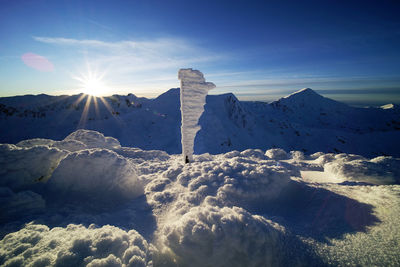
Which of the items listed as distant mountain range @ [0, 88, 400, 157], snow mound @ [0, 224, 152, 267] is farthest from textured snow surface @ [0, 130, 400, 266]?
distant mountain range @ [0, 88, 400, 157]

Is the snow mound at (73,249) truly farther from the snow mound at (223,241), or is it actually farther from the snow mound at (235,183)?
the snow mound at (235,183)

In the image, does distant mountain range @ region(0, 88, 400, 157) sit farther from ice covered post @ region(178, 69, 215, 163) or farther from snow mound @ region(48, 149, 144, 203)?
snow mound @ region(48, 149, 144, 203)

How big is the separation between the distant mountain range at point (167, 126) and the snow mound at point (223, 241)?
1356cm

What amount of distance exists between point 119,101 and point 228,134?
15.5m

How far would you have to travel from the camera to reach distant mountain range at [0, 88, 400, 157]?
17734mm

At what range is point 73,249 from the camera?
2014 millimetres

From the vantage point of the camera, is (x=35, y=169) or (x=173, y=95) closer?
(x=35, y=169)

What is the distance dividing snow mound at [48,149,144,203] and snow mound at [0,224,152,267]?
1545mm

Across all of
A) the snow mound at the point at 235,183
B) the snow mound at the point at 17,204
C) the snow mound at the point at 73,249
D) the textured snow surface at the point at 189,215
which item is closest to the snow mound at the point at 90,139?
the textured snow surface at the point at 189,215

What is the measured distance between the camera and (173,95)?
24859mm

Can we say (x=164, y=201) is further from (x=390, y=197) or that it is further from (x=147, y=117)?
(x=147, y=117)

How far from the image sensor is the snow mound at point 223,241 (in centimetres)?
227

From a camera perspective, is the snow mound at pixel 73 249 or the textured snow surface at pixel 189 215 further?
the textured snow surface at pixel 189 215

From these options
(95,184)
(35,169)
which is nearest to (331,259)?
(95,184)
